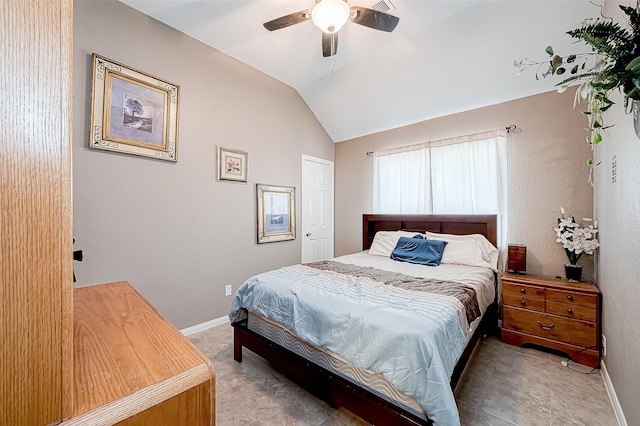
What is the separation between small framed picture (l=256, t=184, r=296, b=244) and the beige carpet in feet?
5.23

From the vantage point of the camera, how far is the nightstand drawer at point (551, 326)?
7.25 feet

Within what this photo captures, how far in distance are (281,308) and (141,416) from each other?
1451 millimetres

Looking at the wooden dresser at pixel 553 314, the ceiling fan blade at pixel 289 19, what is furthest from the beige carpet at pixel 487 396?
the ceiling fan blade at pixel 289 19

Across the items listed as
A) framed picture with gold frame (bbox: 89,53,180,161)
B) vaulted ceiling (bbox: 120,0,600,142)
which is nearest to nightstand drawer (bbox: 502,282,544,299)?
vaulted ceiling (bbox: 120,0,600,142)

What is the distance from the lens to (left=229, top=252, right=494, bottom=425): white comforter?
4.22 feet

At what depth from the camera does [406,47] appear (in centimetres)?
294

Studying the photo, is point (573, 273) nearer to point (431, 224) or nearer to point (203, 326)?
point (431, 224)

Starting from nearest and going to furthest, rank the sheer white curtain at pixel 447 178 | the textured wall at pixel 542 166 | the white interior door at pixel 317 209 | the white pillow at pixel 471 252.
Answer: the textured wall at pixel 542 166
the white pillow at pixel 471 252
the sheer white curtain at pixel 447 178
the white interior door at pixel 317 209

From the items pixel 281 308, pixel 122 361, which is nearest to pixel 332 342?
pixel 281 308

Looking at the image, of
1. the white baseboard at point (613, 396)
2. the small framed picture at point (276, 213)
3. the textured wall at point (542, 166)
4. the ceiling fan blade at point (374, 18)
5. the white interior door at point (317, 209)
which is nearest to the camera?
the white baseboard at point (613, 396)

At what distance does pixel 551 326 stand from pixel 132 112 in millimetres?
4337

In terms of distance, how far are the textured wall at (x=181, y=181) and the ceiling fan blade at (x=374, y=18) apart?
1.84 m

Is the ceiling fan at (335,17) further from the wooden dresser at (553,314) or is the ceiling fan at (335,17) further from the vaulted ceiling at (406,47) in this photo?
the wooden dresser at (553,314)

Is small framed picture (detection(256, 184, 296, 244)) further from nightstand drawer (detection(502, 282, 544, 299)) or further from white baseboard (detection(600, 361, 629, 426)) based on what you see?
white baseboard (detection(600, 361, 629, 426))
